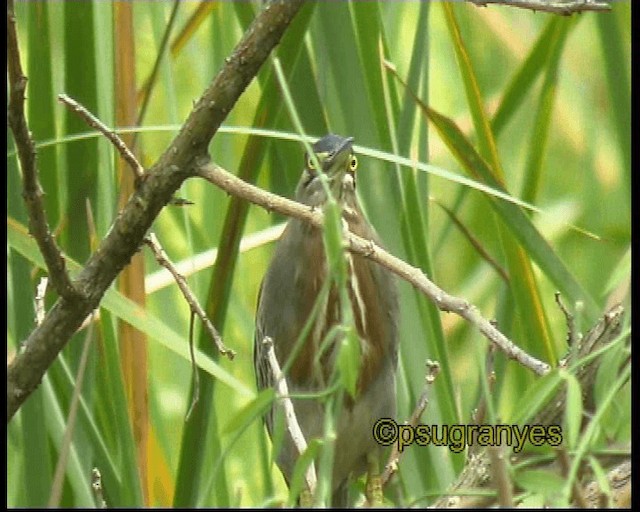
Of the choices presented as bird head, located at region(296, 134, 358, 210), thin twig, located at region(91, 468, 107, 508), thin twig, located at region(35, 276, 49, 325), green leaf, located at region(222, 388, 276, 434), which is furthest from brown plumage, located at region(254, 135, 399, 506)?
green leaf, located at region(222, 388, 276, 434)

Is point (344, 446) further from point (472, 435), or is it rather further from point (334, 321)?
point (472, 435)

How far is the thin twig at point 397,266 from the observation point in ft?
4.03

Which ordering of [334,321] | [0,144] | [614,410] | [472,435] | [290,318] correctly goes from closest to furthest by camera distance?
[614,410]
[472,435]
[0,144]
[334,321]
[290,318]

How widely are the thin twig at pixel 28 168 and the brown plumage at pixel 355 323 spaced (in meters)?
0.99

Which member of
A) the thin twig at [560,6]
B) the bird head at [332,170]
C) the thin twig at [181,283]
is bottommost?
the thin twig at [181,283]

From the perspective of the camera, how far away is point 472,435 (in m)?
1.28

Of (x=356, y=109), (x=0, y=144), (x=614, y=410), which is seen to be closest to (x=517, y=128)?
(x=356, y=109)

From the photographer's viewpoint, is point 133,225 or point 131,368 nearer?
point 133,225

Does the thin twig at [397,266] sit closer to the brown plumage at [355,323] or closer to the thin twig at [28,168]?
the thin twig at [28,168]

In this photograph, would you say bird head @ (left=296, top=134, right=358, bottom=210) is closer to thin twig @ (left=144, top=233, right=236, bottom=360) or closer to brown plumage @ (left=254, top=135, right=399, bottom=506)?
brown plumage @ (left=254, top=135, right=399, bottom=506)

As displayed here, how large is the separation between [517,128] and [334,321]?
5.82 feet

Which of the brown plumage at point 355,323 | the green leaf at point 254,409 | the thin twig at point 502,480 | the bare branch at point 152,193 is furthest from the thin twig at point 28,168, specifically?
the brown plumage at point 355,323

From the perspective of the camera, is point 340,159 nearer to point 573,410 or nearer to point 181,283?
point 181,283

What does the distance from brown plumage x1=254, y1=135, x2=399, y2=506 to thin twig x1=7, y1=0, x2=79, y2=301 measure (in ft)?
3.26
